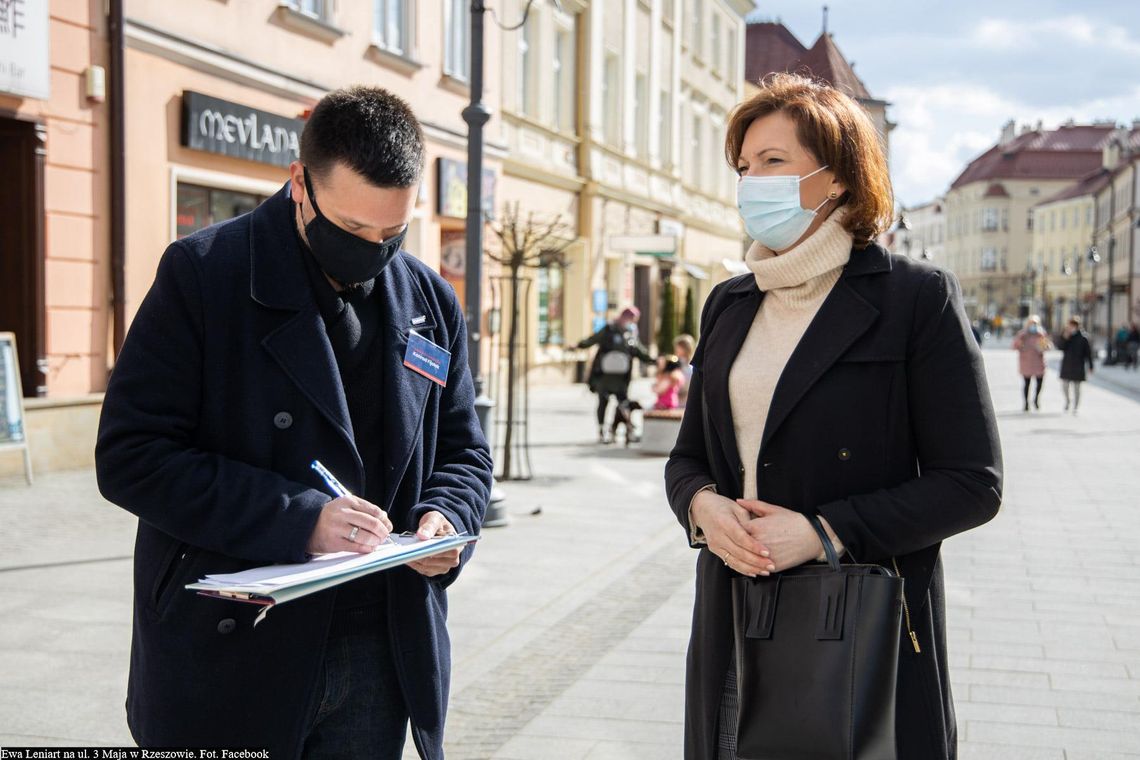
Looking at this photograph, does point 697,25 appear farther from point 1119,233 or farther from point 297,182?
point 1119,233

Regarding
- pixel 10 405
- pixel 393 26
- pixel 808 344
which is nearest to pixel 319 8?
pixel 393 26

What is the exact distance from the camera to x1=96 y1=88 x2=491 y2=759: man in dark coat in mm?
2205

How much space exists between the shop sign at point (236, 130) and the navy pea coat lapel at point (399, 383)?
11.1 metres

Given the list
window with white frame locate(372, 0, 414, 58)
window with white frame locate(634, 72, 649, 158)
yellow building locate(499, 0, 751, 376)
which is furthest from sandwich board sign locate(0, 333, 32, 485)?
window with white frame locate(634, 72, 649, 158)

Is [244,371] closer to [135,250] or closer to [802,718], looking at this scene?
[802,718]

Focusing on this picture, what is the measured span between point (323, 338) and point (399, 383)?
190mm

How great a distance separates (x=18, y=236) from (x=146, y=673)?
10.4 metres

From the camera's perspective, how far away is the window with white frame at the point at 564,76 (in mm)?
26078

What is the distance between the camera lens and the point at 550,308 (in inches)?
1044

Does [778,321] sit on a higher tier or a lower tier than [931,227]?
lower

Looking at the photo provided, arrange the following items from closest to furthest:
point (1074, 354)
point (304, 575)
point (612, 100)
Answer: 1. point (304, 575)
2. point (1074, 354)
3. point (612, 100)

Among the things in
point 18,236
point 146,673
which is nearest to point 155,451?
point 146,673

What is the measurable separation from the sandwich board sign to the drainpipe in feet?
5.77

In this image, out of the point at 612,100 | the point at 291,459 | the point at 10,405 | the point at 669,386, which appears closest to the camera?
the point at 291,459
